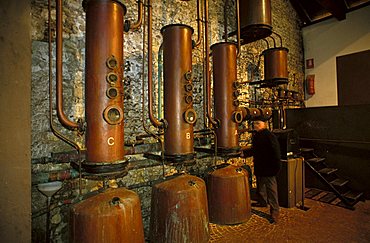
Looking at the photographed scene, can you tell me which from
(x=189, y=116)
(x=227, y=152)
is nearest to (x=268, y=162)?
(x=227, y=152)

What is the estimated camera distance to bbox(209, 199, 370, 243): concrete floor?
2.82 m

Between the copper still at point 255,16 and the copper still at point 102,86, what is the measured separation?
9.10ft

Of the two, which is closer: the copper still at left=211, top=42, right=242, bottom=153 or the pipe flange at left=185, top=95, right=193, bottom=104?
the pipe flange at left=185, top=95, right=193, bottom=104

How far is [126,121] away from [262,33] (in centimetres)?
313

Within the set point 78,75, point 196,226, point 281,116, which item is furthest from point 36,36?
point 281,116

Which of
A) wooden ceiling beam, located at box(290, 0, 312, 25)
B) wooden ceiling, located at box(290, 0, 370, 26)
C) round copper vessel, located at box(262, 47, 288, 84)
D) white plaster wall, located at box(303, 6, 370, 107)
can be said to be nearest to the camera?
round copper vessel, located at box(262, 47, 288, 84)

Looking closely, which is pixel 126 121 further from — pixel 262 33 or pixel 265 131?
pixel 262 33

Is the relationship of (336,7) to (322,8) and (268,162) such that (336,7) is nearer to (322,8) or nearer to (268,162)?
(322,8)

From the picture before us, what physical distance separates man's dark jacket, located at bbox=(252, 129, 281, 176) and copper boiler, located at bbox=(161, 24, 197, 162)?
4.68 feet

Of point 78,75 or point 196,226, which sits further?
point 78,75

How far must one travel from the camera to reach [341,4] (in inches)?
226

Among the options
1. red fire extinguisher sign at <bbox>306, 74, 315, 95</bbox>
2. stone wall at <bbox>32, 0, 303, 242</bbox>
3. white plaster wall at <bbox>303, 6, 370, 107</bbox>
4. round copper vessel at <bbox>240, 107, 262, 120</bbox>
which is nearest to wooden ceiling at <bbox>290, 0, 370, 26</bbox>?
white plaster wall at <bbox>303, 6, 370, 107</bbox>

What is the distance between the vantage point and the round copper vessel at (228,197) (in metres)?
2.99

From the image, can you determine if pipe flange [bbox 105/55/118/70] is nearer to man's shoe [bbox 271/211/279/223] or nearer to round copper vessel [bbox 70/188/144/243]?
round copper vessel [bbox 70/188/144/243]
